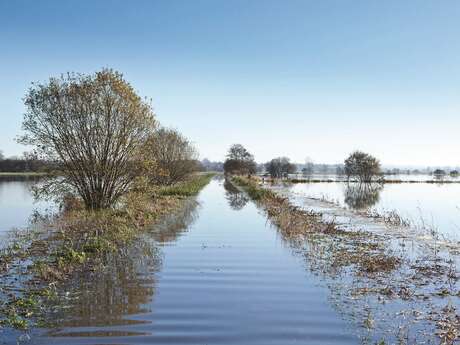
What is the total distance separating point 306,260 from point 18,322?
815 centimetres

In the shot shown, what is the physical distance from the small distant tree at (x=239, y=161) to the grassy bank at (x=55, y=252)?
8028 centimetres

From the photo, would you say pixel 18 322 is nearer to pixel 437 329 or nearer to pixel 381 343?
pixel 381 343

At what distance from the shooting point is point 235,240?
1642 centimetres

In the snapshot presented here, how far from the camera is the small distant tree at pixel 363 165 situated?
84.3 m

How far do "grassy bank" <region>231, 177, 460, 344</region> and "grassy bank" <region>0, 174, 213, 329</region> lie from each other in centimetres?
576

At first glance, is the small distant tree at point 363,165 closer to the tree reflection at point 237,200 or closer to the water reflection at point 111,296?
the tree reflection at point 237,200

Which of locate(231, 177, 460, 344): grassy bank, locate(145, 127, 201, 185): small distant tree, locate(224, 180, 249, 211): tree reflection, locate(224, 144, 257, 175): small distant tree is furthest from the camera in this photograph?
locate(224, 144, 257, 175): small distant tree

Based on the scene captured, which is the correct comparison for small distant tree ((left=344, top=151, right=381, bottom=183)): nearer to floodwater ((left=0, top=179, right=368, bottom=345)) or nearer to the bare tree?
the bare tree

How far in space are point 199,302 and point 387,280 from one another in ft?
15.8

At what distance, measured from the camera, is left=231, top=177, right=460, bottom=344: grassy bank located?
723 cm

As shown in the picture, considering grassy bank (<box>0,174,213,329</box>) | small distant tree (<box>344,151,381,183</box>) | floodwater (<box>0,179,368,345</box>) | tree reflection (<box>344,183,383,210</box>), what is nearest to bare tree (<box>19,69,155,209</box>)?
grassy bank (<box>0,174,213,329</box>)

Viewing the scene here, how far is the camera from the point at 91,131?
2066 cm

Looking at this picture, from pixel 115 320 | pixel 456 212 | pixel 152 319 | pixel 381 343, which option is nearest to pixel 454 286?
pixel 381 343

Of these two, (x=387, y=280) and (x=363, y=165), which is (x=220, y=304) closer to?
(x=387, y=280)
